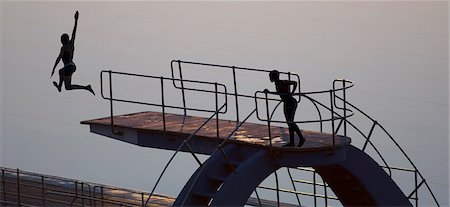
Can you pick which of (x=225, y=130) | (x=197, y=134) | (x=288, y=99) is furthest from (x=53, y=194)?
(x=288, y=99)

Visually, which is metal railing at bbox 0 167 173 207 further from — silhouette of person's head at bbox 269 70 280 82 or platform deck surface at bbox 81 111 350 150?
silhouette of person's head at bbox 269 70 280 82

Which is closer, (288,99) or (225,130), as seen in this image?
(288,99)

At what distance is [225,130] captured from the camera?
19.3 m

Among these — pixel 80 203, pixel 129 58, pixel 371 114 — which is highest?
pixel 129 58

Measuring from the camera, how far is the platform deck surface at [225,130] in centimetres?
1833

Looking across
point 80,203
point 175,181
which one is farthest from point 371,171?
point 175,181

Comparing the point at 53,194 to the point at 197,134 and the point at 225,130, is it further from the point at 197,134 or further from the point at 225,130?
the point at 197,134

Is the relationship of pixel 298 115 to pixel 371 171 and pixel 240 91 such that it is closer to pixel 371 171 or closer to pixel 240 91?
pixel 240 91

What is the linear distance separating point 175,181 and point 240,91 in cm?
453

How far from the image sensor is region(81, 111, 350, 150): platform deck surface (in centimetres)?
1833

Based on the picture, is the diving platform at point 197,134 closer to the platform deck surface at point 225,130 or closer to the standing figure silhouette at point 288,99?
the platform deck surface at point 225,130

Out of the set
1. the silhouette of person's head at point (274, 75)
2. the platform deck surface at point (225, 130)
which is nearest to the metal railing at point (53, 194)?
the platform deck surface at point (225, 130)

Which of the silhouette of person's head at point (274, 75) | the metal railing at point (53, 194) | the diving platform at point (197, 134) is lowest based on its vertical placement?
the metal railing at point (53, 194)

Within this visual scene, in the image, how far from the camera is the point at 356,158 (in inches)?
744
